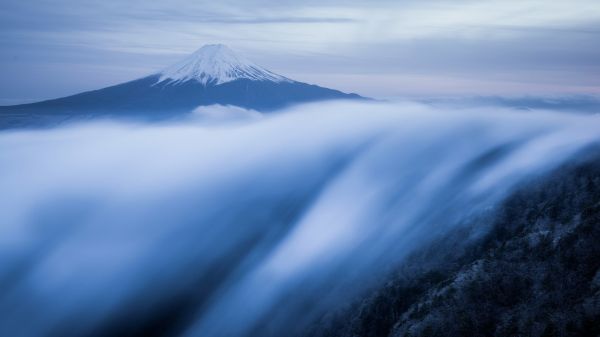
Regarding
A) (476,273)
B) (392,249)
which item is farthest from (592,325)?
(392,249)

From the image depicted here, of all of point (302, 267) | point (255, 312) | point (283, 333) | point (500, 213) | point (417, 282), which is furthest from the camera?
point (302, 267)

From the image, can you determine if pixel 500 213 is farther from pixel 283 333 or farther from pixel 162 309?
pixel 162 309

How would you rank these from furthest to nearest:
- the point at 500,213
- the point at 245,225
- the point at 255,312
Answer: the point at 245,225 < the point at 255,312 < the point at 500,213

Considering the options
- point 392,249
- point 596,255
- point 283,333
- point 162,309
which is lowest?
point 162,309

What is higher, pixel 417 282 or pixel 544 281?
pixel 544 281

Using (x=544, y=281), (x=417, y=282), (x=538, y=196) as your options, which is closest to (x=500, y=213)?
(x=538, y=196)

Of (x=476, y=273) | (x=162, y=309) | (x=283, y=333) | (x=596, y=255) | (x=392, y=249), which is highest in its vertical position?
(x=596, y=255)

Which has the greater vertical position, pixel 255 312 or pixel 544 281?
pixel 544 281

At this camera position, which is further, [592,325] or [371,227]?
[371,227]

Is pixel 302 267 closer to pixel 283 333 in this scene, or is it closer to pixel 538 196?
pixel 283 333
